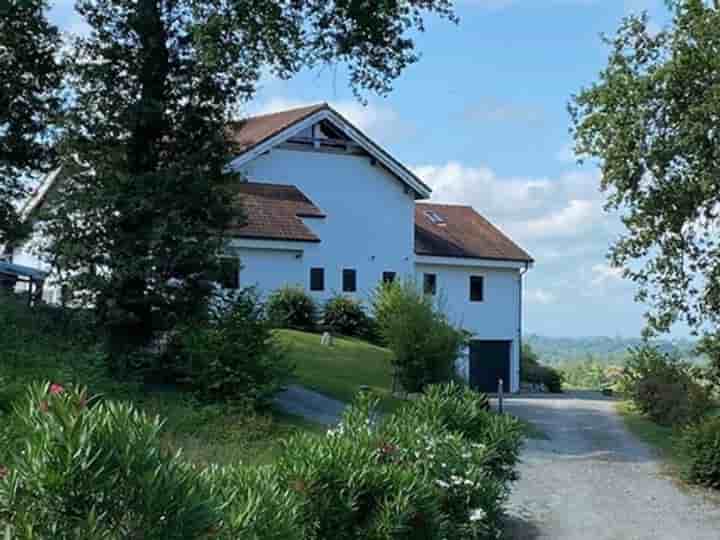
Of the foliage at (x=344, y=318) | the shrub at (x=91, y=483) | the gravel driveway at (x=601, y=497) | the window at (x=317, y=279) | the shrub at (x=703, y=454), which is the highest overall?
the window at (x=317, y=279)

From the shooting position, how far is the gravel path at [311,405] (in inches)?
664

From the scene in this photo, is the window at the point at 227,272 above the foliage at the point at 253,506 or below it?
above

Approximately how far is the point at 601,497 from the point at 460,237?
89.9ft

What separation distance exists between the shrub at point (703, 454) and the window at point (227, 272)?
8425mm

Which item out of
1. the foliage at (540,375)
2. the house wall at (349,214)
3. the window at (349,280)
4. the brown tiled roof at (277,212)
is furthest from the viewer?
the foliage at (540,375)

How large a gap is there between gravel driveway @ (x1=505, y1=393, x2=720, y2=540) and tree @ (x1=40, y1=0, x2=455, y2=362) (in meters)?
7.15

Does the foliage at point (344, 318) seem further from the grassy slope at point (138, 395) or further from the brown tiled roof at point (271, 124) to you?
the grassy slope at point (138, 395)

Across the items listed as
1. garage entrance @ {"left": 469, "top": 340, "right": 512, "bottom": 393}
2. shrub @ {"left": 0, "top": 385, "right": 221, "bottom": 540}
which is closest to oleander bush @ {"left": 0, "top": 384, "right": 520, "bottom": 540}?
shrub @ {"left": 0, "top": 385, "right": 221, "bottom": 540}

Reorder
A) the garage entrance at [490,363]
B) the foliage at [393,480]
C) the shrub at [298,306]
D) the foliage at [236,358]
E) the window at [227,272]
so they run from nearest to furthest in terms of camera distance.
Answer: the foliage at [393,480]
the foliage at [236,358]
the window at [227,272]
the shrub at [298,306]
the garage entrance at [490,363]

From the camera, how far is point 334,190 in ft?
113

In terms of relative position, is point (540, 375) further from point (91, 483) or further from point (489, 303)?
point (91, 483)

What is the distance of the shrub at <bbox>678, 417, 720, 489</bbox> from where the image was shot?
13597 mm

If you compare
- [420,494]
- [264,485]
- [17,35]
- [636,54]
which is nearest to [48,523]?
[264,485]

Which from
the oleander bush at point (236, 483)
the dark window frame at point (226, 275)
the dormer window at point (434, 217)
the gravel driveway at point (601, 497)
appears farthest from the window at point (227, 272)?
the dormer window at point (434, 217)
